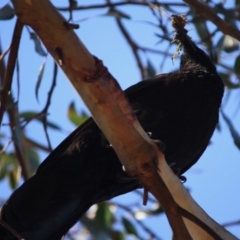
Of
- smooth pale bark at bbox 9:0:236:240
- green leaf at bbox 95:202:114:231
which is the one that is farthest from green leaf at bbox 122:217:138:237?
smooth pale bark at bbox 9:0:236:240

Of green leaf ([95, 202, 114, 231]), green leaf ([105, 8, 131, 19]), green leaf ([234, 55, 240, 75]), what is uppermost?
green leaf ([105, 8, 131, 19])

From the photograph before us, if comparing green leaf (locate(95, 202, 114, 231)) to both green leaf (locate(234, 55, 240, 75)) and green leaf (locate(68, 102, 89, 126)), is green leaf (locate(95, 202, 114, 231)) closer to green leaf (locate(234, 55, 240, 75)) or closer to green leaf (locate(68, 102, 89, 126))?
green leaf (locate(68, 102, 89, 126))

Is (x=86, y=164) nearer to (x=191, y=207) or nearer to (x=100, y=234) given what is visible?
(x=191, y=207)

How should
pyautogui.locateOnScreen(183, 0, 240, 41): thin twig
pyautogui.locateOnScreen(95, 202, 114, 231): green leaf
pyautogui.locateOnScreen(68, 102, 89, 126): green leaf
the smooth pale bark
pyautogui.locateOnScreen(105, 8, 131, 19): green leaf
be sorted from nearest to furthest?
the smooth pale bark < pyautogui.locateOnScreen(183, 0, 240, 41): thin twig < pyautogui.locateOnScreen(105, 8, 131, 19): green leaf < pyautogui.locateOnScreen(95, 202, 114, 231): green leaf < pyautogui.locateOnScreen(68, 102, 89, 126): green leaf

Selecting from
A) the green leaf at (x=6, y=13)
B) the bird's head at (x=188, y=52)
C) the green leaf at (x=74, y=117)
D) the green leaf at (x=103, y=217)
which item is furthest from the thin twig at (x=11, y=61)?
the green leaf at (x=74, y=117)

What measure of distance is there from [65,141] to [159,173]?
66 centimetres

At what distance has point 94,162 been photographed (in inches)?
97.1

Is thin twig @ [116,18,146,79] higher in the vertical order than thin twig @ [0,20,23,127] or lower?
higher

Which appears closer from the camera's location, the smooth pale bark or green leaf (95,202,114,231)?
the smooth pale bark

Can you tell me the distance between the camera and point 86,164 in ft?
8.13

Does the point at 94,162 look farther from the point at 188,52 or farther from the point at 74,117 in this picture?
the point at 74,117

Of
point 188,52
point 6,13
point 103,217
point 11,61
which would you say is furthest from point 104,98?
point 103,217

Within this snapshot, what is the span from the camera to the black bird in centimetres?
242

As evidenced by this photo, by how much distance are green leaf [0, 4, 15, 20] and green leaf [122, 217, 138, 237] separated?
1301 millimetres
